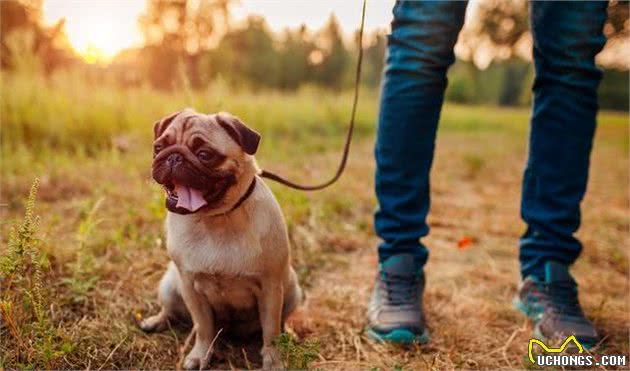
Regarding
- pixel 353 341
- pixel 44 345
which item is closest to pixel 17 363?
pixel 44 345

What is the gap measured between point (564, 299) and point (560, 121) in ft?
2.15

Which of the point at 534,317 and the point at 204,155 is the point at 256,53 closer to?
the point at 534,317

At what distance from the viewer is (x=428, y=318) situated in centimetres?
213

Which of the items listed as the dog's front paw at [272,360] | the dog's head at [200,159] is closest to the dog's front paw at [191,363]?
the dog's front paw at [272,360]

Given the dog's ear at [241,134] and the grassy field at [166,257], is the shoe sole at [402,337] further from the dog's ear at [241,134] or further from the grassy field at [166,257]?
the dog's ear at [241,134]

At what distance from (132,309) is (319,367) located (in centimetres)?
72

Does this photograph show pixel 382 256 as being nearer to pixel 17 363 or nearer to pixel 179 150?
pixel 179 150

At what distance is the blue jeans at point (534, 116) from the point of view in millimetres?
1940

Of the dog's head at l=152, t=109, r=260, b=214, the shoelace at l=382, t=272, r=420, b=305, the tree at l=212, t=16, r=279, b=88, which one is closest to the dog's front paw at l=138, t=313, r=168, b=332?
the dog's head at l=152, t=109, r=260, b=214

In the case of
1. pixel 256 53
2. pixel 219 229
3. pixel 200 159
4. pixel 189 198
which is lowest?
pixel 219 229

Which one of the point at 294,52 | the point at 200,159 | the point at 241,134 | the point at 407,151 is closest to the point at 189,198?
the point at 200,159

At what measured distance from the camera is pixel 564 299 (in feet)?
6.62

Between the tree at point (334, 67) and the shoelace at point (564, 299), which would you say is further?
the tree at point (334, 67)

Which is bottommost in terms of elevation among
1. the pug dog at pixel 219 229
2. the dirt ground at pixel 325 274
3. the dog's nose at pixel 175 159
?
the dirt ground at pixel 325 274
